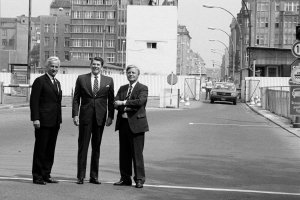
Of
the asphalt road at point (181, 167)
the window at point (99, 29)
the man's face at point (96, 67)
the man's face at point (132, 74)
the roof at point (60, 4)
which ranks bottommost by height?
the asphalt road at point (181, 167)

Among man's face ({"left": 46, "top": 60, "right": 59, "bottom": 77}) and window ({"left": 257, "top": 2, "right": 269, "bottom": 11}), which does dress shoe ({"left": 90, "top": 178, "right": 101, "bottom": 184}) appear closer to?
man's face ({"left": 46, "top": 60, "right": 59, "bottom": 77})

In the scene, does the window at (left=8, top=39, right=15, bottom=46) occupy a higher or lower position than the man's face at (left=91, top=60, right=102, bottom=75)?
higher

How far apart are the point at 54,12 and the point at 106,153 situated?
16288 cm

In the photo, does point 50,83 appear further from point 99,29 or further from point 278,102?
point 99,29

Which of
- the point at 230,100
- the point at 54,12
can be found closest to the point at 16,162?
the point at 230,100

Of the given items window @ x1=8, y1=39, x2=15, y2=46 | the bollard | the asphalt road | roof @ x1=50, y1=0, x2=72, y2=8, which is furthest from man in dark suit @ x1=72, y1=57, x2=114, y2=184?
roof @ x1=50, y1=0, x2=72, y2=8

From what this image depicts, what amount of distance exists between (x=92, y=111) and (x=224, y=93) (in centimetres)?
4199

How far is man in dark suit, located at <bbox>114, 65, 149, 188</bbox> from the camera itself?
8.58m

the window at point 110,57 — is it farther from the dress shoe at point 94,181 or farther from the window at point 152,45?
the dress shoe at point 94,181

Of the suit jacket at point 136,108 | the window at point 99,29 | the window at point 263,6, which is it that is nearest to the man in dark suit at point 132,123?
the suit jacket at point 136,108

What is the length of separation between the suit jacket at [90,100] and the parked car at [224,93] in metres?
41.2

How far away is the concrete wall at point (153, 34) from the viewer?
71.1 meters

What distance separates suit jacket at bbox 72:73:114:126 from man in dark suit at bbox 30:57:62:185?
12.9 inches

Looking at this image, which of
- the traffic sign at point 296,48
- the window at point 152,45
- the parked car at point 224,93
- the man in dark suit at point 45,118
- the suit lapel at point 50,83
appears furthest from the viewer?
the window at point 152,45
